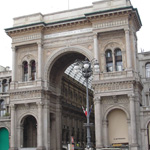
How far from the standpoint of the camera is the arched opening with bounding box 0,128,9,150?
51.7m

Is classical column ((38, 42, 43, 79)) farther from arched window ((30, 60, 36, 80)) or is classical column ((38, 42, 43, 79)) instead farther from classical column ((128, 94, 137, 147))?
classical column ((128, 94, 137, 147))

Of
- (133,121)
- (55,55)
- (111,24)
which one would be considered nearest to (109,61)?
(111,24)

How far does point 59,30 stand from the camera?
1860 inches

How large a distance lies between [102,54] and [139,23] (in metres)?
7.71

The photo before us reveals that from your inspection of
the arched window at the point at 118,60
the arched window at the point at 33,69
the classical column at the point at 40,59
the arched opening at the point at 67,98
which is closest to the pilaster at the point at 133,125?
the arched window at the point at 118,60

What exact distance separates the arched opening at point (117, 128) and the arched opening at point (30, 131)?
1213 cm

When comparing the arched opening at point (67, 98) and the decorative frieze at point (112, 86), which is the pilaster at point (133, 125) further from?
the arched opening at point (67, 98)

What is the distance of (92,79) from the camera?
46844 millimetres

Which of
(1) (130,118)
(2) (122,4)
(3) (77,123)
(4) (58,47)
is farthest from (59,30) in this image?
(3) (77,123)

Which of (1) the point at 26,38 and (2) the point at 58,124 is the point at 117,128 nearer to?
(2) the point at 58,124

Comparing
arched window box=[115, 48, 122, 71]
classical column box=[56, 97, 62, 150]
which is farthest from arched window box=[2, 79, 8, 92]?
arched window box=[115, 48, 122, 71]

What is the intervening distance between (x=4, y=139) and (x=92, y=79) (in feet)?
57.7

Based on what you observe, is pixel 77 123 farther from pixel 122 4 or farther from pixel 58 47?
pixel 122 4

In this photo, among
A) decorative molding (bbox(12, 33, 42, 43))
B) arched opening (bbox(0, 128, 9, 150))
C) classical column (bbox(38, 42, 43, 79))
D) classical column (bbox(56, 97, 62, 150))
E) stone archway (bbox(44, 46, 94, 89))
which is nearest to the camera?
stone archway (bbox(44, 46, 94, 89))
